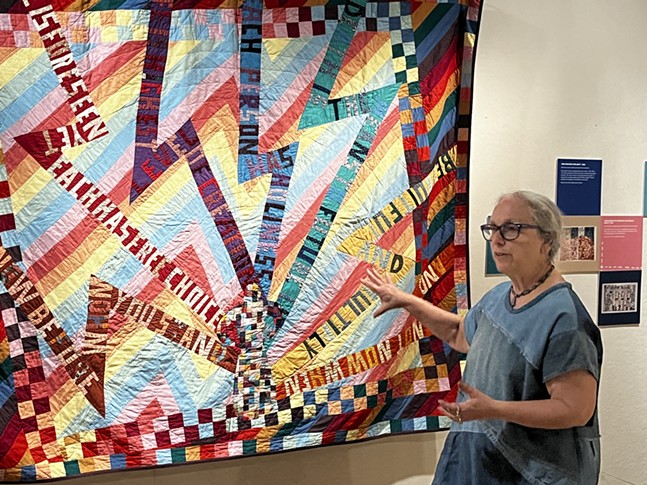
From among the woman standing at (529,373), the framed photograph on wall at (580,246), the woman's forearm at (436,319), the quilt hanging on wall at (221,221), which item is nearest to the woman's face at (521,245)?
the woman standing at (529,373)

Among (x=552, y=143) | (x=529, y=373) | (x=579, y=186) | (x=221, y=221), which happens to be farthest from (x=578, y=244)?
(x=221, y=221)

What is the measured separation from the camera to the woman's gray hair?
2.08 m

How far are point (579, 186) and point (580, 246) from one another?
0.24 meters

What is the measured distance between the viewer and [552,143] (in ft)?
9.90

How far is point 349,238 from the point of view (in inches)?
102

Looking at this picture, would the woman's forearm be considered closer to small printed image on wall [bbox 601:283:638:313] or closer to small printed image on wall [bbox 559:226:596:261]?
small printed image on wall [bbox 559:226:596:261]

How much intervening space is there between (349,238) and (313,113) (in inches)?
16.8

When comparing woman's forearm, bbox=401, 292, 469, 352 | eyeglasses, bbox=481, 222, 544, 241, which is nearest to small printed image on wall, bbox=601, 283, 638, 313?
woman's forearm, bbox=401, 292, 469, 352

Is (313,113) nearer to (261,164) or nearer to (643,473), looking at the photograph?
(261,164)

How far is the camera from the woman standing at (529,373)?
195 centimetres

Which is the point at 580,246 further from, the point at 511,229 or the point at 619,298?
the point at 511,229

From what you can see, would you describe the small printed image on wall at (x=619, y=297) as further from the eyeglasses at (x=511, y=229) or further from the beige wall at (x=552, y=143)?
the eyeglasses at (x=511, y=229)

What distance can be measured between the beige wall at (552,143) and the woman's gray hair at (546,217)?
77 centimetres

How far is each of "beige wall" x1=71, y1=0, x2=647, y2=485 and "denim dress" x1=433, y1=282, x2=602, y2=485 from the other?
69 cm
